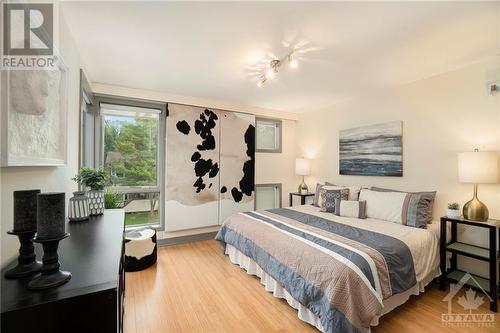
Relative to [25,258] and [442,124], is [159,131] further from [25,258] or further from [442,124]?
[442,124]

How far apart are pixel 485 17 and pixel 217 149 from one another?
3.44 m

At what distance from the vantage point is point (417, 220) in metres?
2.58

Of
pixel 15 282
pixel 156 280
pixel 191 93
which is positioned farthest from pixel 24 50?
pixel 191 93

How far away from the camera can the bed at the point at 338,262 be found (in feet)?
5.31

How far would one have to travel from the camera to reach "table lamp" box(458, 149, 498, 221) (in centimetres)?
221

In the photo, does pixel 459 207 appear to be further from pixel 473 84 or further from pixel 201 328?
pixel 201 328

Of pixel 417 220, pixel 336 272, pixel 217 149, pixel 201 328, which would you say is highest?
pixel 217 149

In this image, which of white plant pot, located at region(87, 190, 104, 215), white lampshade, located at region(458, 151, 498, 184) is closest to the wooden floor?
white plant pot, located at region(87, 190, 104, 215)

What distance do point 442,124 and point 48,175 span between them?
3.87 m

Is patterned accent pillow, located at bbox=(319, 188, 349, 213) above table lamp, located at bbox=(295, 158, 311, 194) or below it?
below

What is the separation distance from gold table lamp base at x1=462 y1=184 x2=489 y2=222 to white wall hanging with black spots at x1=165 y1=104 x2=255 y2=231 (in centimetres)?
302

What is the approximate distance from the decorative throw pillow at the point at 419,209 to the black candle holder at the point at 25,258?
3.20 m

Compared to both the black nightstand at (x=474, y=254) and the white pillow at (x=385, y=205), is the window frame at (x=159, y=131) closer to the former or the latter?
the white pillow at (x=385, y=205)

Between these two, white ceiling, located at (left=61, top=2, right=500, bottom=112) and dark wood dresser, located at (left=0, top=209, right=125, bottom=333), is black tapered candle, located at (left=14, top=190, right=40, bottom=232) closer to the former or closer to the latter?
dark wood dresser, located at (left=0, top=209, right=125, bottom=333)
